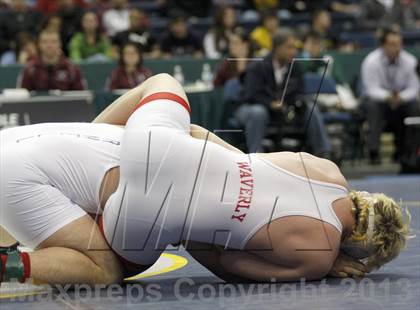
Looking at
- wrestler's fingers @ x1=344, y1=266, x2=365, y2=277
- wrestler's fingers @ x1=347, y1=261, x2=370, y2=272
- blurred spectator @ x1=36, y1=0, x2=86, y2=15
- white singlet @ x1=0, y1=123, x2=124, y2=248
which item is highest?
blurred spectator @ x1=36, y1=0, x2=86, y2=15

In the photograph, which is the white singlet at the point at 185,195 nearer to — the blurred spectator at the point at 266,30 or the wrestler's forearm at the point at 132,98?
the wrestler's forearm at the point at 132,98

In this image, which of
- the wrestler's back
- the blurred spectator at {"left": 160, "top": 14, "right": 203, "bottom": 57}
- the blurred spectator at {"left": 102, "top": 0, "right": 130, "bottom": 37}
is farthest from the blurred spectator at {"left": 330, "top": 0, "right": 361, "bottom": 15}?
the wrestler's back

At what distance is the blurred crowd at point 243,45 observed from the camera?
9438 millimetres

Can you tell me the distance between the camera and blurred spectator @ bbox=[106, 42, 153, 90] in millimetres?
9844

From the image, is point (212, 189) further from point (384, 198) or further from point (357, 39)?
point (357, 39)

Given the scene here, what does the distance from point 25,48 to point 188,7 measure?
3.40 meters

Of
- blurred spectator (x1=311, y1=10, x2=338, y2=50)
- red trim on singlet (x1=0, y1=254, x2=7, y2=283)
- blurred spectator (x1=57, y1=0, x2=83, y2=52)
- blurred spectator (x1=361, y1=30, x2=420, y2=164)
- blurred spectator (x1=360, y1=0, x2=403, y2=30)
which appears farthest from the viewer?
blurred spectator (x1=360, y1=0, x2=403, y2=30)

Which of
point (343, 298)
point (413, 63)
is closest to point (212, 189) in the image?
point (343, 298)

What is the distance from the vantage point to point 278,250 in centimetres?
372

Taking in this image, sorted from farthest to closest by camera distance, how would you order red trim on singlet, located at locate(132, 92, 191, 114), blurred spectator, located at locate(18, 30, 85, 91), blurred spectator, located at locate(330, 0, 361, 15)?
blurred spectator, located at locate(330, 0, 361, 15)
blurred spectator, located at locate(18, 30, 85, 91)
red trim on singlet, located at locate(132, 92, 191, 114)

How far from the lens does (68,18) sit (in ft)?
40.9

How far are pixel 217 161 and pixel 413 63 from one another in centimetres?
725

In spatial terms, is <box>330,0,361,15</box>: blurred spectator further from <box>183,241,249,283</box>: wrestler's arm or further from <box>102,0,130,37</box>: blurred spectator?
<box>183,241,249,283</box>: wrestler's arm

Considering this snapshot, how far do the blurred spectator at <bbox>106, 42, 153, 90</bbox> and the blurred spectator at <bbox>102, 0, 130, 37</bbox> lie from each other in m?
3.08
